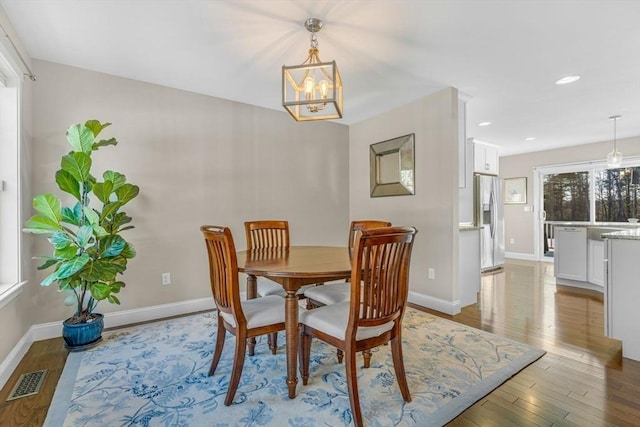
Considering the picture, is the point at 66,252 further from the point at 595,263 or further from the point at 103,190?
the point at 595,263

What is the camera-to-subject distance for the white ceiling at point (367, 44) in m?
1.91

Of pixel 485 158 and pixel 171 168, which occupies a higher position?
pixel 485 158

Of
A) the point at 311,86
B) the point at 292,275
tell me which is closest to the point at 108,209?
the point at 292,275

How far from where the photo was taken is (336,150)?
14.3ft

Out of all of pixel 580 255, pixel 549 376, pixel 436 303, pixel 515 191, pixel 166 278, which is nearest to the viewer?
pixel 549 376

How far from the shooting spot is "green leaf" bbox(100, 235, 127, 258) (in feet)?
7.44

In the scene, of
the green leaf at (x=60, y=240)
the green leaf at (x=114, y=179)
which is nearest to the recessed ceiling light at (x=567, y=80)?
the green leaf at (x=114, y=179)

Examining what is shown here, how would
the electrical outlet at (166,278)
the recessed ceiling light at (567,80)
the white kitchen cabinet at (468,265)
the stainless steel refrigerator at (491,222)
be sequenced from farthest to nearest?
1. the stainless steel refrigerator at (491,222)
2. the white kitchen cabinet at (468,265)
3. the electrical outlet at (166,278)
4. the recessed ceiling light at (567,80)

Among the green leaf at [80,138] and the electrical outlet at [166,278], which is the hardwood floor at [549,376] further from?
the green leaf at [80,138]

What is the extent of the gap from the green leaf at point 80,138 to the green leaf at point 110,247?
2.13 feet

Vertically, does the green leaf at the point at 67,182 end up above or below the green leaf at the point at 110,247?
above

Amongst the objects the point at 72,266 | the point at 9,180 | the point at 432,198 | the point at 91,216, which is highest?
the point at 9,180

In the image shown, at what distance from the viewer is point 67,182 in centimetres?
224

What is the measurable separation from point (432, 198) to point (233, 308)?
2.43m
